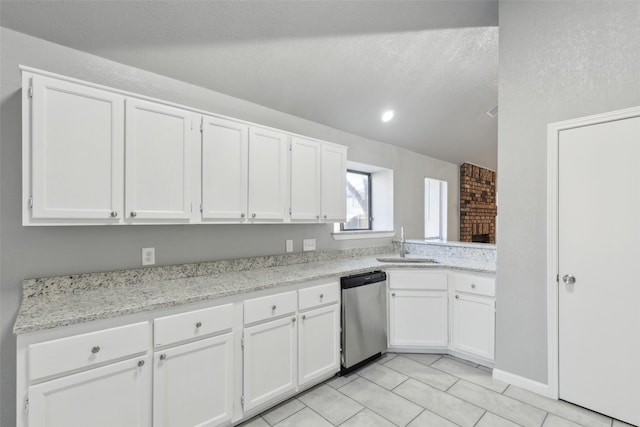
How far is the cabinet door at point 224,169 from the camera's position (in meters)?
2.17

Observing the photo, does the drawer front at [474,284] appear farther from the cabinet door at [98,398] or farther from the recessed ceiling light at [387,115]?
the cabinet door at [98,398]

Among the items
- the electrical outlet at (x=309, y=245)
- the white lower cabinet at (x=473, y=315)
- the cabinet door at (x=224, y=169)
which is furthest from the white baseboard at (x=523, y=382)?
the cabinet door at (x=224, y=169)

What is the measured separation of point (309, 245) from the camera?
3.21 meters

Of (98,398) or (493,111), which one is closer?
(98,398)

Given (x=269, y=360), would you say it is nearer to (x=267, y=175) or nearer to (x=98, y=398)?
(x=98, y=398)

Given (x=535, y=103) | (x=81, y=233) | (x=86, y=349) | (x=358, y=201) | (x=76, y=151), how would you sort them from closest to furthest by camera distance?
(x=86, y=349), (x=76, y=151), (x=81, y=233), (x=535, y=103), (x=358, y=201)

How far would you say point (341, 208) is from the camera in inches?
123

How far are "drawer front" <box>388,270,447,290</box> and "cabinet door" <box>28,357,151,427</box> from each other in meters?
2.18

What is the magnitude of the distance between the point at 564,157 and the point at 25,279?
3.58 metres

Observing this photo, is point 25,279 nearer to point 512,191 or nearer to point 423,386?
point 423,386

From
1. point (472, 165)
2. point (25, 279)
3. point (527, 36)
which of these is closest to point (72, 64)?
point (25, 279)

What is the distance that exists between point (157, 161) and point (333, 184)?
1599mm

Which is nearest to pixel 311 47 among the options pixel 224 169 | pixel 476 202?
pixel 224 169

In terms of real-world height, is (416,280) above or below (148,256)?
below
